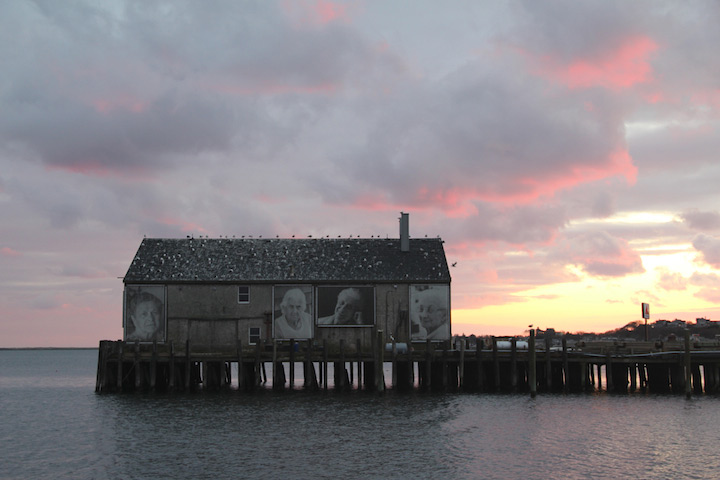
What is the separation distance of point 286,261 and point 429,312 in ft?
34.1

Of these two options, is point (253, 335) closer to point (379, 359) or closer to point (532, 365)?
A: point (379, 359)

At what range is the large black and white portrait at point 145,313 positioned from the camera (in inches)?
2074

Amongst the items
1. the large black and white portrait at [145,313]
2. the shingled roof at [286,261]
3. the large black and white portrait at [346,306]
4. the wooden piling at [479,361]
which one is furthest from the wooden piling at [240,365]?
the wooden piling at [479,361]

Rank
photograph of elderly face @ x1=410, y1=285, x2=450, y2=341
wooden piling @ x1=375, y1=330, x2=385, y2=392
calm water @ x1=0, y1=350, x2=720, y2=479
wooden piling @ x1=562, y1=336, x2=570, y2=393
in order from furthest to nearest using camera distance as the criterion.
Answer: photograph of elderly face @ x1=410, y1=285, x2=450, y2=341
wooden piling @ x1=562, y1=336, x2=570, y2=393
wooden piling @ x1=375, y1=330, x2=385, y2=392
calm water @ x1=0, y1=350, x2=720, y2=479

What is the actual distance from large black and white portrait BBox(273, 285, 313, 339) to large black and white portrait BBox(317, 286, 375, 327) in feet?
2.59

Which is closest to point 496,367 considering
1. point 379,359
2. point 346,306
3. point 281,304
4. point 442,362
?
point 442,362

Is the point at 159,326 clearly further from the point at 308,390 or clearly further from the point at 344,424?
the point at 344,424

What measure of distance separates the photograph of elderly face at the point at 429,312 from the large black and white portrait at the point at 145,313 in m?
16.7

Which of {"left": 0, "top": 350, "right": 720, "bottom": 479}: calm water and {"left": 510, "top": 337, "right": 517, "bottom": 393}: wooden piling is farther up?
{"left": 510, "top": 337, "right": 517, "bottom": 393}: wooden piling

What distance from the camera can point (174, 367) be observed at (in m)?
50.9

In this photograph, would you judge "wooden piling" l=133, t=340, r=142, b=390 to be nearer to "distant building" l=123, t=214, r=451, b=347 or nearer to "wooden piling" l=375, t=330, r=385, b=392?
"distant building" l=123, t=214, r=451, b=347

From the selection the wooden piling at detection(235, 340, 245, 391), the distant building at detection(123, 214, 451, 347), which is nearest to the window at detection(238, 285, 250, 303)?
the distant building at detection(123, 214, 451, 347)

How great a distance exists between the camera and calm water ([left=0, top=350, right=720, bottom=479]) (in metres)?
28.8

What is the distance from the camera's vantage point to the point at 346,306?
53.2 m
